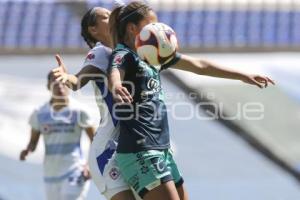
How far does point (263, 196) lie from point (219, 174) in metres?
0.92

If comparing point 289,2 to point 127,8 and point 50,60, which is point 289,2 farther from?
point 127,8

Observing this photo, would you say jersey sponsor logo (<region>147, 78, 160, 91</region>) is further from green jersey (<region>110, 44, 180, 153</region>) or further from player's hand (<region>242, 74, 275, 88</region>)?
player's hand (<region>242, 74, 275, 88</region>)

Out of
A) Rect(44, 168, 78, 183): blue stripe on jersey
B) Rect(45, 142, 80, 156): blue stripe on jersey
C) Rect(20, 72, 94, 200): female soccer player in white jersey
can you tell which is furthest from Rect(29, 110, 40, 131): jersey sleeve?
Rect(44, 168, 78, 183): blue stripe on jersey

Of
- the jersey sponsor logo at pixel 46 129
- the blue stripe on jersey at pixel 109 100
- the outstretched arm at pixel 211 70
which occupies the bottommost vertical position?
the jersey sponsor logo at pixel 46 129

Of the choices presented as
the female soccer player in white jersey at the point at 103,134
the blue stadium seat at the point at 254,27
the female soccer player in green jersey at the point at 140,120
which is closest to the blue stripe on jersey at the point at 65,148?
the female soccer player in white jersey at the point at 103,134

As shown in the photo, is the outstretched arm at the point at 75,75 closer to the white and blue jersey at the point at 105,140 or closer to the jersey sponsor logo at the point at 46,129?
the white and blue jersey at the point at 105,140

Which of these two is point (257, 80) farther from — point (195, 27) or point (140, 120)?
point (195, 27)

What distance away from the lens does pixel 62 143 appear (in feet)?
28.0

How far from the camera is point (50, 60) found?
11.9 metres

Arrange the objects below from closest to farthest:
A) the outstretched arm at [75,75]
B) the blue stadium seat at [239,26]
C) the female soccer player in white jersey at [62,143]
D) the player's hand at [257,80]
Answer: the outstretched arm at [75,75] → the player's hand at [257,80] → the female soccer player in white jersey at [62,143] → the blue stadium seat at [239,26]

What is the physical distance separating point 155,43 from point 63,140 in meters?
4.33

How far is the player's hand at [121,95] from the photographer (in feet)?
13.1

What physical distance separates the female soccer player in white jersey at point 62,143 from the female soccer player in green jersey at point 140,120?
394 centimetres

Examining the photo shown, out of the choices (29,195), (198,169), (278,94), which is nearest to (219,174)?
(198,169)
